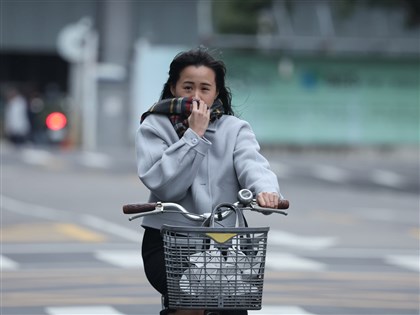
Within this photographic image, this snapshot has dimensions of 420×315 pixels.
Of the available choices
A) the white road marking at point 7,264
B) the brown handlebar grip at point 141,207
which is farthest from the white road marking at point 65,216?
the brown handlebar grip at point 141,207

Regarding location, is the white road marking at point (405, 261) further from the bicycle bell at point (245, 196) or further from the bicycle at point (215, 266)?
the bicycle at point (215, 266)

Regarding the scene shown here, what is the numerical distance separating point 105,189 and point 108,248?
362 inches

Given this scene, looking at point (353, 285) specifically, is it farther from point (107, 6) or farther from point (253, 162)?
point (107, 6)

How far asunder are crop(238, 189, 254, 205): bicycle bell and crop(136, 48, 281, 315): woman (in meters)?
0.04

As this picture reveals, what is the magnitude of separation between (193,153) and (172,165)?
10 centimetres

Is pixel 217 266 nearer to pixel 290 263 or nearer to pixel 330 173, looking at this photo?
pixel 290 263

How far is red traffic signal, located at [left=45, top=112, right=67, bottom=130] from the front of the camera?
123 ft

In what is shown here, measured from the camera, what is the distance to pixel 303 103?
1574 inches

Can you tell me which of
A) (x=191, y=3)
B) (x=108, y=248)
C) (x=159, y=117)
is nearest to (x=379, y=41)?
(x=191, y=3)

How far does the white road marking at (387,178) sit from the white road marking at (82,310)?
19745 mm

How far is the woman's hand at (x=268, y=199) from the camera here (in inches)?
207

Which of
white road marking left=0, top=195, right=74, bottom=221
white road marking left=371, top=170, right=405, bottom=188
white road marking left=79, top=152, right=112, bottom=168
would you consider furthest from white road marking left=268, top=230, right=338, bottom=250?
white road marking left=79, top=152, right=112, bottom=168

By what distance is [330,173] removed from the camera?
3008 centimetres

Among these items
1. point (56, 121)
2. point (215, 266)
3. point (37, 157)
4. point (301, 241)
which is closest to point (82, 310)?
point (215, 266)
